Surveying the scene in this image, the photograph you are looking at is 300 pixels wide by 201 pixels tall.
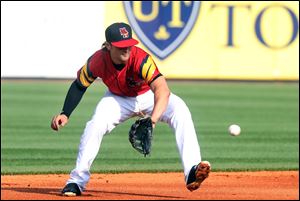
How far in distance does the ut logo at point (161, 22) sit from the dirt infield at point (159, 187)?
43.4 feet

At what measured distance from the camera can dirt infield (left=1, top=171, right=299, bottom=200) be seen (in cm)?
861

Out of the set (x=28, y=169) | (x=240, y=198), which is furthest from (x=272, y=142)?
(x=240, y=198)

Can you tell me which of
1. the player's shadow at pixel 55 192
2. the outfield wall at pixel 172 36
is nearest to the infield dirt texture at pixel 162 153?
the player's shadow at pixel 55 192

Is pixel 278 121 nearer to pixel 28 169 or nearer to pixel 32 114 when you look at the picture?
pixel 32 114

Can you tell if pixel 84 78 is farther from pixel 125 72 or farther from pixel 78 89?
pixel 125 72

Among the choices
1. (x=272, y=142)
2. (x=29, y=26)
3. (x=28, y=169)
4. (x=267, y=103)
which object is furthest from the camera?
(x=29, y=26)

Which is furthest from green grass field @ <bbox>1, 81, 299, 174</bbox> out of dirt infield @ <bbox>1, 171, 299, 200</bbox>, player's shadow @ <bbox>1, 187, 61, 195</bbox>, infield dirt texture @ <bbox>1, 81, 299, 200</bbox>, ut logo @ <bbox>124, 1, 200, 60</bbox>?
player's shadow @ <bbox>1, 187, 61, 195</bbox>

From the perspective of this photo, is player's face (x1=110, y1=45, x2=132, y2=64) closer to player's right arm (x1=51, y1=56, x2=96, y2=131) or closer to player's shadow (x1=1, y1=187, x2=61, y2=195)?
player's right arm (x1=51, y1=56, x2=96, y2=131)

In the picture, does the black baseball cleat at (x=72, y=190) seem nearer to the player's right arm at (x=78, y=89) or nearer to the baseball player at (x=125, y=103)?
the baseball player at (x=125, y=103)

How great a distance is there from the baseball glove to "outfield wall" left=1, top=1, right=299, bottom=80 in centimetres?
A: 1528

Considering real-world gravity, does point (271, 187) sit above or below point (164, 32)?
above

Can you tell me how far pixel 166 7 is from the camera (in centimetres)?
2419

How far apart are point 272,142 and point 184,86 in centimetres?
980

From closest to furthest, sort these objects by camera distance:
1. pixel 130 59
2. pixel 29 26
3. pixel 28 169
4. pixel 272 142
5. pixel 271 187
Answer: pixel 130 59, pixel 271 187, pixel 28 169, pixel 272 142, pixel 29 26
